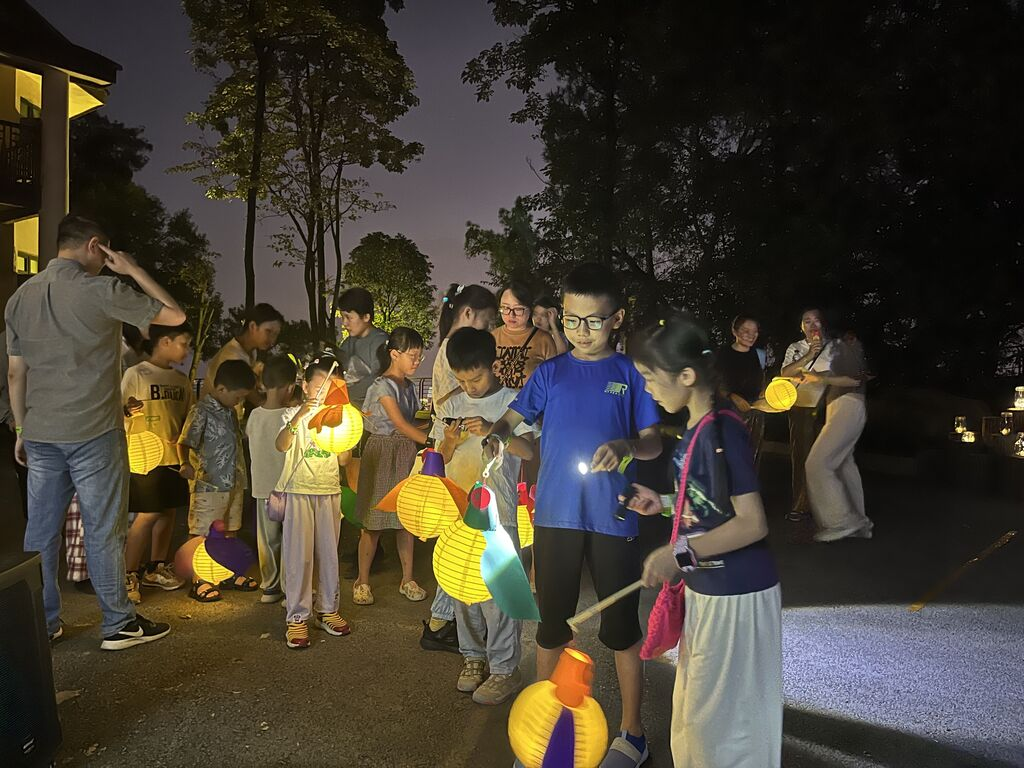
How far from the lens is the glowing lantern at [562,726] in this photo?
7.28 ft

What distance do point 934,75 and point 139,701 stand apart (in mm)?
13611

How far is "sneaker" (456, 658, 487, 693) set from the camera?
3.63 metres

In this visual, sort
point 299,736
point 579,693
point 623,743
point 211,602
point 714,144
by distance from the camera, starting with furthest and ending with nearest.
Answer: point 714,144, point 211,602, point 299,736, point 623,743, point 579,693

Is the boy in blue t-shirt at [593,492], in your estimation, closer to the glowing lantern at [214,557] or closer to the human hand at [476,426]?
the human hand at [476,426]

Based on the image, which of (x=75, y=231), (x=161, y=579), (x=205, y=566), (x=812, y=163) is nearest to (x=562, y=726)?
(x=205, y=566)

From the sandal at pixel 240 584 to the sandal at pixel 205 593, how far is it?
0.20 metres

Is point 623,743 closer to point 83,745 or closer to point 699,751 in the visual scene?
point 699,751

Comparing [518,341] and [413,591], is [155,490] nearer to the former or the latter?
[413,591]

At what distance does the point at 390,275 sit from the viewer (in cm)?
2789

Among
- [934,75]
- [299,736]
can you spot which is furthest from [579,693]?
[934,75]

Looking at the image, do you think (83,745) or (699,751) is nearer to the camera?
(699,751)

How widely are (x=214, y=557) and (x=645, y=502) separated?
300 cm

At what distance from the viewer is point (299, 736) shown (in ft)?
10.4

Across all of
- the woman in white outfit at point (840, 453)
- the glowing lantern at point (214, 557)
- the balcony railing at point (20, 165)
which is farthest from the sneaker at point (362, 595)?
the balcony railing at point (20, 165)
